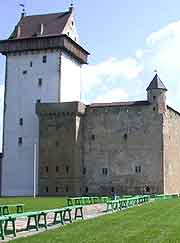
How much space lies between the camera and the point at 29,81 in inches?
2105

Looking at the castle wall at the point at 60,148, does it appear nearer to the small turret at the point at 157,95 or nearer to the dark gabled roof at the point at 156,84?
the small turret at the point at 157,95

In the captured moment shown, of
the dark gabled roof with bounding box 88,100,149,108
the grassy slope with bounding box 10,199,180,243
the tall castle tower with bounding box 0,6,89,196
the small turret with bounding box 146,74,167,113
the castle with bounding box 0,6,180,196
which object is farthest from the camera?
the tall castle tower with bounding box 0,6,89,196

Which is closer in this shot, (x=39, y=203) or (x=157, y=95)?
(x=39, y=203)

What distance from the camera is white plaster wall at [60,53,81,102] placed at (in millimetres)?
52969

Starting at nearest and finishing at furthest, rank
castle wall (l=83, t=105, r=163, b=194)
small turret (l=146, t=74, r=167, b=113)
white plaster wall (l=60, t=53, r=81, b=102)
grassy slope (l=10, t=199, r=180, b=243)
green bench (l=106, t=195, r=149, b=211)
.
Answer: grassy slope (l=10, t=199, r=180, b=243) → green bench (l=106, t=195, r=149, b=211) → castle wall (l=83, t=105, r=163, b=194) → small turret (l=146, t=74, r=167, b=113) → white plaster wall (l=60, t=53, r=81, b=102)

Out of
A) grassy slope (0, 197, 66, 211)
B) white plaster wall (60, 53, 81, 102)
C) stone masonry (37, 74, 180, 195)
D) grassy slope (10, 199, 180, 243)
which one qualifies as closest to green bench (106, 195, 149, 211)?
grassy slope (0, 197, 66, 211)

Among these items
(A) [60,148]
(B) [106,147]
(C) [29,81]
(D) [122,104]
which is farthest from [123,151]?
(C) [29,81]

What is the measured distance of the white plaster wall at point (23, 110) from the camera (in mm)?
51719

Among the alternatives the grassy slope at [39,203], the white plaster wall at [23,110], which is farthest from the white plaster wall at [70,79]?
the grassy slope at [39,203]

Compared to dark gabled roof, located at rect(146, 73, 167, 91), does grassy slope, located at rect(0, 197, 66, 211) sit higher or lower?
lower

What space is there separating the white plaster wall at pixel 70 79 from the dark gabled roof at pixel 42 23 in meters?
2.99

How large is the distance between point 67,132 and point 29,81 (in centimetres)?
712

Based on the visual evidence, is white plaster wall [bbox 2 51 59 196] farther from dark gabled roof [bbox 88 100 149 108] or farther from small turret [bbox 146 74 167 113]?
small turret [bbox 146 74 167 113]

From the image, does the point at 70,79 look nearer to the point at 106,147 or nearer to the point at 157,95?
the point at 106,147
